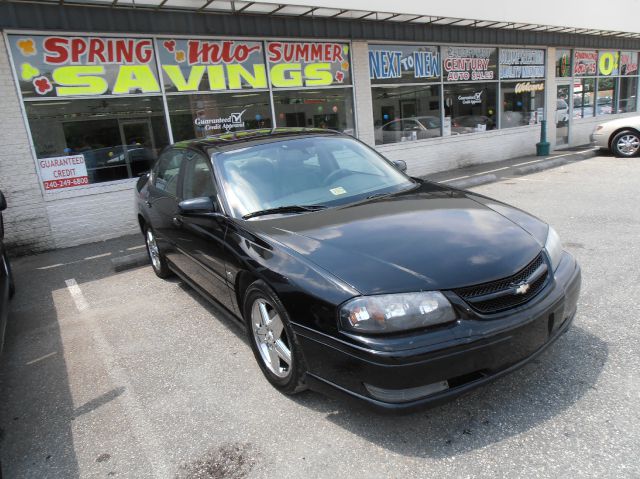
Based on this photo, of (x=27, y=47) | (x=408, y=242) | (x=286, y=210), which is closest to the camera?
(x=408, y=242)

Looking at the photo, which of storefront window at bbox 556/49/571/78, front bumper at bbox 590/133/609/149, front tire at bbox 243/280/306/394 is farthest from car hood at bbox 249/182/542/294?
storefront window at bbox 556/49/571/78

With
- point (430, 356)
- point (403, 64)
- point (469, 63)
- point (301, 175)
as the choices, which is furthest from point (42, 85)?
point (469, 63)

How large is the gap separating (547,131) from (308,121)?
941cm

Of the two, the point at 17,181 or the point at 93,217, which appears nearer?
the point at 17,181

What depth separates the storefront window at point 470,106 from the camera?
12.5 metres

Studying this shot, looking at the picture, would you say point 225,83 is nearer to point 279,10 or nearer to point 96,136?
point 279,10

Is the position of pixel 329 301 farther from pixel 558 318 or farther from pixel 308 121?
pixel 308 121

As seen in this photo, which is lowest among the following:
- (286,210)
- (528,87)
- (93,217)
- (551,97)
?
(93,217)

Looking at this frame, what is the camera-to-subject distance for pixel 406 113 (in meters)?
11.6

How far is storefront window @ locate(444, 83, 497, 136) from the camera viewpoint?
12469mm

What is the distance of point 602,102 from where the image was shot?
17531 millimetres

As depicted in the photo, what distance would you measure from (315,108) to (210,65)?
2.49 m

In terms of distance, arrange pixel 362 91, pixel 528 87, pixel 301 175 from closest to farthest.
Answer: pixel 301 175 → pixel 362 91 → pixel 528 87

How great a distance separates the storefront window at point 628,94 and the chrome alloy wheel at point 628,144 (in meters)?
7.21
